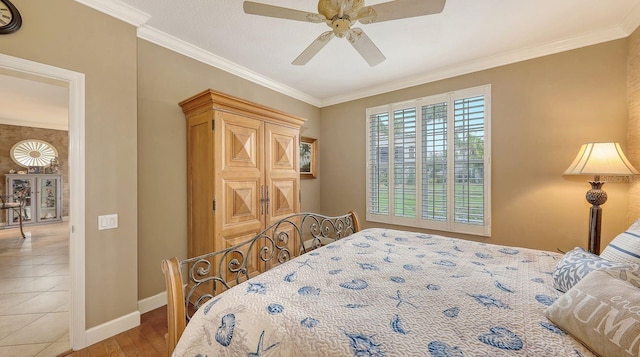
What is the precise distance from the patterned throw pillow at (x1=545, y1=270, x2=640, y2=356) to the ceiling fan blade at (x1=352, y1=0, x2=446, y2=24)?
1.48m

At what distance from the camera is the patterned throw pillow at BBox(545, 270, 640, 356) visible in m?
0.70

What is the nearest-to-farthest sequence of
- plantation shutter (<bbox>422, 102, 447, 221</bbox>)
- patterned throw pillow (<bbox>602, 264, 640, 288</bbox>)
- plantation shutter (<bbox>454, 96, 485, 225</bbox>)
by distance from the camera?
1. patterned throw pillow (<bbox>602, 264, 640, 288</bbox>)
2. plantation shutter (<bbox>454, 96, 485, 225</bbox>)
3. plantation shutter (<bbox>422, 102, 447, 221</bbox>)

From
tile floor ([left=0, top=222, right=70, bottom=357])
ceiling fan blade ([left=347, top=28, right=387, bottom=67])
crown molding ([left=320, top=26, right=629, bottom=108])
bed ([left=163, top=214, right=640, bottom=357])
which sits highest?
crown molding ([left=320, top=26, right=629, bottom=108])

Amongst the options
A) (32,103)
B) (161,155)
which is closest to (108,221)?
(161,155)

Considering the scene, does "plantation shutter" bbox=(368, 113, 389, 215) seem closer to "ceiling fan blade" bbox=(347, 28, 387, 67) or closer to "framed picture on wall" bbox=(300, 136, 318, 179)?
"framed picture on wall" bbox=(300, 136, 318, 179)

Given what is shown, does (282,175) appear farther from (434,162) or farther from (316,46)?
(434,162)

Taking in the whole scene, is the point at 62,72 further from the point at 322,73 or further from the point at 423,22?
the point at 423,22

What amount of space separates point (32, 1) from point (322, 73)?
8.52ft

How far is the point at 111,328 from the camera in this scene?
195cm

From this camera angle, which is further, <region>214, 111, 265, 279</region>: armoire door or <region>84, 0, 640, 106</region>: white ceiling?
<region>214, 111, 265, 279</region>: armoire door

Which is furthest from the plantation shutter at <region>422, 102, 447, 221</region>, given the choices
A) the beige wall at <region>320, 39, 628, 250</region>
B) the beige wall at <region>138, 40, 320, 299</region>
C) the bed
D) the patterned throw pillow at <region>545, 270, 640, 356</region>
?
the beige wall at <region>138, 40, 320, 299</region>

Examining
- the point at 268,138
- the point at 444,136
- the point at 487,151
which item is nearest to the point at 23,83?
the point at 268,138

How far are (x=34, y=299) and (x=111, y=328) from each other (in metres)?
1.38

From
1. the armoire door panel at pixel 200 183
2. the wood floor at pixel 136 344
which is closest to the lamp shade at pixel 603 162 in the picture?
the armoire door panel at pixel 200 183
